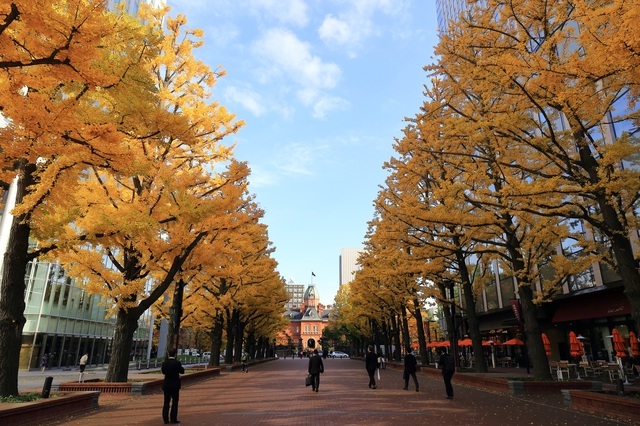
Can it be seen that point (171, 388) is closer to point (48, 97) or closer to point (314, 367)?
point (48, 97)

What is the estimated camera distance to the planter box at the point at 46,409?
7.25 meters

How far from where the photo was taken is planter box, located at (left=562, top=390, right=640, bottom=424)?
7793 millimetres

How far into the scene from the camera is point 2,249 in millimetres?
22969

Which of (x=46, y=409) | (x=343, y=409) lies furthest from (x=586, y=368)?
(x=46, y=409)

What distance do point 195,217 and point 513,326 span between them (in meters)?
25.9

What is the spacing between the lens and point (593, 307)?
1912 cm

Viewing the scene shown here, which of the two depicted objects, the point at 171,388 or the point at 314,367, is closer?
the point at 171,388

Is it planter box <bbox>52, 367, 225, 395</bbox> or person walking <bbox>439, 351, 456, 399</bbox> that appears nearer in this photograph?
planter box <bbox>52, 367, 225, 395</bbox>

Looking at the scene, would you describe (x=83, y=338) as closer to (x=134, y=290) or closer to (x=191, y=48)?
(x=134, y=290)

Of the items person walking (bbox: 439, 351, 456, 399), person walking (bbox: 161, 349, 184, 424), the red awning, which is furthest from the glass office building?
person walking (bbox: 161, 349, 184, 424)

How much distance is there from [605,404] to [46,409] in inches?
470

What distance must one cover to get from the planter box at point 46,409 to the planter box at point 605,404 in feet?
38.2

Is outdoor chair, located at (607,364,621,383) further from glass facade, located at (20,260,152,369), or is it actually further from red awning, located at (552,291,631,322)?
glass facade, located at (20,260,152,369)

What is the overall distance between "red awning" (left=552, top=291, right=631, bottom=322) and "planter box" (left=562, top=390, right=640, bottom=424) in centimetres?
912
